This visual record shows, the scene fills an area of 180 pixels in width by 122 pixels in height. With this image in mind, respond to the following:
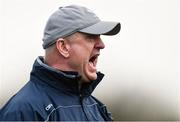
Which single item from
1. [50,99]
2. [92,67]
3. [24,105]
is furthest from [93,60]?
[24,105]

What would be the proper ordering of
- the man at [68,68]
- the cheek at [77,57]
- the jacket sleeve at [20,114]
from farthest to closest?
the cheek at [77,57], the man at [68,68], the jacket sleeve at [20,114]

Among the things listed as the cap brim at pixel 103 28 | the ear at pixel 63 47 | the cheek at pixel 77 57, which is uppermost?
the cap brim at pixel 103 28

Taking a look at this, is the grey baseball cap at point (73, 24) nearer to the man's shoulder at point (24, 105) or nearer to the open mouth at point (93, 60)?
the open mouth at point (93, 60)

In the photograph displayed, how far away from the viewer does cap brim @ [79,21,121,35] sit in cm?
348

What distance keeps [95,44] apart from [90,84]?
0.80 ft

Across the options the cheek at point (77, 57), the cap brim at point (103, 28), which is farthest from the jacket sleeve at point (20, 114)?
the cap brim at point (103, 28)

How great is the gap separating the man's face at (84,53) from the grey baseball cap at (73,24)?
0.16ft

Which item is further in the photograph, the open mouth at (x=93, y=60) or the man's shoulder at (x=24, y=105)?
the open mouth at (x=93, y=60)

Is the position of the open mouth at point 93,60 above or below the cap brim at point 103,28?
below

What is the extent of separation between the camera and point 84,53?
348cm

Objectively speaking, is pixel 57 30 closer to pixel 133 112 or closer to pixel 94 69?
pixel 94 69

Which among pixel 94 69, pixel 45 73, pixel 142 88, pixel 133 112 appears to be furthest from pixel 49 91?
pixel 142 88

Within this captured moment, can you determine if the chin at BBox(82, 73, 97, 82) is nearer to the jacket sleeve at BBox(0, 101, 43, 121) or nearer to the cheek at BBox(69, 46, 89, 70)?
the cheek at BBox(69, 46, 89, 70)

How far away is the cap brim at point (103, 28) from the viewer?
3.48 m
